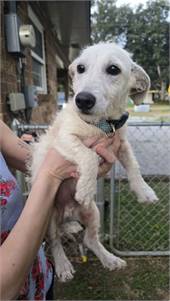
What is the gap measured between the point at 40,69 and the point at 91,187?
20.8 feet

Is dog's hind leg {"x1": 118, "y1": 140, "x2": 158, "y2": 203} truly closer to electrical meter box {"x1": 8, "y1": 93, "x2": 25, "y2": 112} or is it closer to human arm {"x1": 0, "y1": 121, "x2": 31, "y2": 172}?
human arm {"x1": 0, "y1": 121, "x2": 31, "y2": 172}

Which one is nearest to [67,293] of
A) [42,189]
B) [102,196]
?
[102,196]

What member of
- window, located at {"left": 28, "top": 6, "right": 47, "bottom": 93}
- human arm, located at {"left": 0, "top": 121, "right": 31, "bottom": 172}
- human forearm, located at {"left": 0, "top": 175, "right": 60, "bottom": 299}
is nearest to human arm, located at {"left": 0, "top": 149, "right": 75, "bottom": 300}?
human forearm, located at {"left": 0, "top": 175, "right": 60, "bottom": 299}

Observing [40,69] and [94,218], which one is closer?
[94,218]

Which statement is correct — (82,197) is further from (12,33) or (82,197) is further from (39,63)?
(39,63)

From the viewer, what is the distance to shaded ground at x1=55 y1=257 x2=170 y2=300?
312cm

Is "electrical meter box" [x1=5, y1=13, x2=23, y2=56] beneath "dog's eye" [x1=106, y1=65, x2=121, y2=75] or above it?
above

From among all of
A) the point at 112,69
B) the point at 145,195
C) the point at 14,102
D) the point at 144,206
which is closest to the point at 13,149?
the point at 112,69

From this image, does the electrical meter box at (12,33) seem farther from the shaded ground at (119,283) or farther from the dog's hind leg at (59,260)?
the dog's hind leg at (59,260)

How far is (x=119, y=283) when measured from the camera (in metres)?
3.25

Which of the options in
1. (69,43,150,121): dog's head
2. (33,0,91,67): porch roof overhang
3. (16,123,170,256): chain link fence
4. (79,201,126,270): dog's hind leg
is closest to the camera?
(69,43,150,121): dog's head

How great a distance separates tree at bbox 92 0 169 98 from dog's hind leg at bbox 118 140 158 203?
90.6 feet

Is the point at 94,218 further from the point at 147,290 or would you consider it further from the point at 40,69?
the point at 40,69

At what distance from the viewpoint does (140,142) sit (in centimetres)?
505
